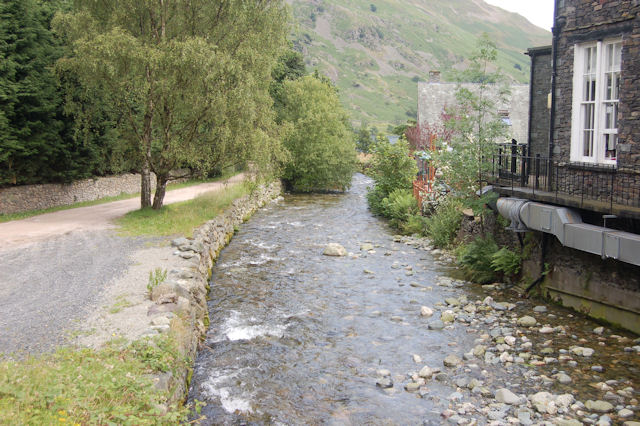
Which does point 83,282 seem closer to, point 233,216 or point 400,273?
Answer: point 400,273

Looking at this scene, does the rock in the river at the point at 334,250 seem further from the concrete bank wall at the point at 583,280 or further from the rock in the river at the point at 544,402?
the rock in the river at the point at 544,402

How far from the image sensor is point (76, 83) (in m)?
21.5

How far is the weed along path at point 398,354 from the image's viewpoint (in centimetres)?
748

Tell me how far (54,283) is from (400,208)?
621 inches

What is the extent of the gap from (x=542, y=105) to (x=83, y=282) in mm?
13489

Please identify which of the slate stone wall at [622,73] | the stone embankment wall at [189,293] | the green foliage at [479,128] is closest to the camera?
the stone embankment wall at [189,293]

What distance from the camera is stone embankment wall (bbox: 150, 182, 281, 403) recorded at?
796 cm

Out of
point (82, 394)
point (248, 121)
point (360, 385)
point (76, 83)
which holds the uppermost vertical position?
point (76, 83)

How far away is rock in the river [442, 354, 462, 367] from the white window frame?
17.6 ft

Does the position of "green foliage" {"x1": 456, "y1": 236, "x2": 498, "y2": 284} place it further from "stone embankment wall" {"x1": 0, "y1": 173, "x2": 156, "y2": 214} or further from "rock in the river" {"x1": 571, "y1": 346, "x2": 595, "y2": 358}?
"stone embankment wall" {"x1": 0, "y1": 173, "x2": 156, "y2": 214}

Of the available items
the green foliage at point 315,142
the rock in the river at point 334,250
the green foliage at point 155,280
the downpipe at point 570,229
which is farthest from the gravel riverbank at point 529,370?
the green foliage at point 315,142

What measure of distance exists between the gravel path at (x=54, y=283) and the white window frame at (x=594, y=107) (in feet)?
34.7

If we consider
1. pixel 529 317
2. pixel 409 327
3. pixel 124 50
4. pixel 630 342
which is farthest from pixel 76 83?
pixel 630 342

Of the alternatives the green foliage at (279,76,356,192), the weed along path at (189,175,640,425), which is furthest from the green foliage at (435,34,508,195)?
the green foliage at (279,76,356,192)
